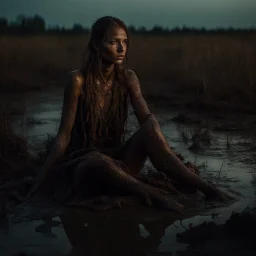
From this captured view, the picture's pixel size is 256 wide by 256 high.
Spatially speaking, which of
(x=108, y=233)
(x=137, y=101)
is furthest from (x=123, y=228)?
(x=137, y=101)

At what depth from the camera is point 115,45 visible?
15.6 feet

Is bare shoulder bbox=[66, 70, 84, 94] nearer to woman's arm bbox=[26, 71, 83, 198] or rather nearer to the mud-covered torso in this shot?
woman's arm bbox=[26, 71, 83, 198]

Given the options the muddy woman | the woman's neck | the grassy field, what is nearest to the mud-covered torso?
the muddy woman

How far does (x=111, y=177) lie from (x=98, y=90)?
77cm

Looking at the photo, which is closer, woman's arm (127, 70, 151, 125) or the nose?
the nose

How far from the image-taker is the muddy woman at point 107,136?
4.55 metres

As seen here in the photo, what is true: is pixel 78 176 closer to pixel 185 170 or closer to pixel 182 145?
pixel 185 170

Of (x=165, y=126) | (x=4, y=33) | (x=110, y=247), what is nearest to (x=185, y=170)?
(x=110, y=247)

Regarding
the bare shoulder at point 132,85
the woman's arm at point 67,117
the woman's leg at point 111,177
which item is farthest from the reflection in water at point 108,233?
the bare shoulder at point 132,85

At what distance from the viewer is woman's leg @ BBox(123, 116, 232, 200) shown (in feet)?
15.3

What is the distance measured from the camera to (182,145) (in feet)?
23.7

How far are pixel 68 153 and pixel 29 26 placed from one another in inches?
1245

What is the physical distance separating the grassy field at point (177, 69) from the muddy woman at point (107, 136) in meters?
4.83

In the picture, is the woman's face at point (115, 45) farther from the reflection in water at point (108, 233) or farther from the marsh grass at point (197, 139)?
the marsh grass at point (197, 139)
